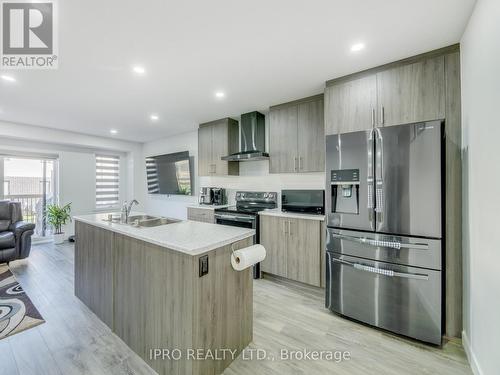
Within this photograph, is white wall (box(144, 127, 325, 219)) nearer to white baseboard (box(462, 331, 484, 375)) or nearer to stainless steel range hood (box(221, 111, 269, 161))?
stainless steel range hood (box(221, 111, 269, 161))

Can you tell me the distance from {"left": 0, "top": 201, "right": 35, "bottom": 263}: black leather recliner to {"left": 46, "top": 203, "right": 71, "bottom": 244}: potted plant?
0.77 metres

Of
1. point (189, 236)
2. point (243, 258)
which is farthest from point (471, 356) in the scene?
point (189, 236)

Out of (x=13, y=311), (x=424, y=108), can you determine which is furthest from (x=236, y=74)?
(x=13, y=311)

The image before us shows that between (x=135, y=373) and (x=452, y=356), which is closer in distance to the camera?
(x=135, y=373)

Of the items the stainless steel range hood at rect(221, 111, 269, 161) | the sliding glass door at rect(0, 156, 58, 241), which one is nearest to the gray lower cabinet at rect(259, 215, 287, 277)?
the stainless steel range hood at rect(221, 111, 269, 161)

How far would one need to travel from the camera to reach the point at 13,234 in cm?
370

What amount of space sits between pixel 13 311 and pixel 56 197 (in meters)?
3.65

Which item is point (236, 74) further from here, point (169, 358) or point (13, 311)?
point (13, 311)

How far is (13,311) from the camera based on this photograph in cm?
238

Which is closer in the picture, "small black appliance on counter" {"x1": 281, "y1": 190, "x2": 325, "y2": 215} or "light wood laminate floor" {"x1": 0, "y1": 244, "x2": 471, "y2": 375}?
"light wood laminate floor" {"x1": 0, "y1": 244, "x2": 471, "y2": 375}

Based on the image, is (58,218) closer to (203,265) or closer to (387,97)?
(203,265)

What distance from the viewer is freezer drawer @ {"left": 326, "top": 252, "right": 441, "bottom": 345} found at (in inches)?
73.5

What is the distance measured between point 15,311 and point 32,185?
383 centimetres

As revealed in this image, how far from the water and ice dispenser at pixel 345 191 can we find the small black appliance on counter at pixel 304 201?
2.54 feet
